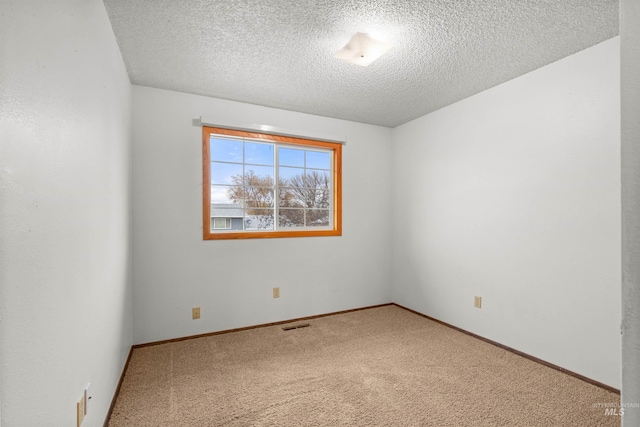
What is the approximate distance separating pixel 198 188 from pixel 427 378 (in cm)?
257

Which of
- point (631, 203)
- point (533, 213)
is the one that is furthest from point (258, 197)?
point (631, 203)

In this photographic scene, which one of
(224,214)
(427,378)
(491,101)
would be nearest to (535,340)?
(427,378)

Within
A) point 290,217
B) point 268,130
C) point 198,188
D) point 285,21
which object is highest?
point 285,21

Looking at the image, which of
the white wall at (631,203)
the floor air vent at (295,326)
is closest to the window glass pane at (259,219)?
the floor air vent at (295,326)

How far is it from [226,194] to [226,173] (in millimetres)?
223

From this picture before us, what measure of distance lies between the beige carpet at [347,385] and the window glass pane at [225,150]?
1.81 m

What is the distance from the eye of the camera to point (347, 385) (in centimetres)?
209

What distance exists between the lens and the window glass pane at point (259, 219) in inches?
129

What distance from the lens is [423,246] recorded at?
3.57 meters

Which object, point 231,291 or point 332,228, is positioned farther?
point 332,228

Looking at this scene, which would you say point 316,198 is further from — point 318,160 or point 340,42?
point 340,42

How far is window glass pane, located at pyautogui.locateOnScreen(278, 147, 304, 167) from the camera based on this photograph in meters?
3.46

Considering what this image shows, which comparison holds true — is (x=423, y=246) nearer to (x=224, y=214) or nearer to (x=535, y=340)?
(x=535, y=340)

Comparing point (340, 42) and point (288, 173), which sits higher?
point (340, 42)
